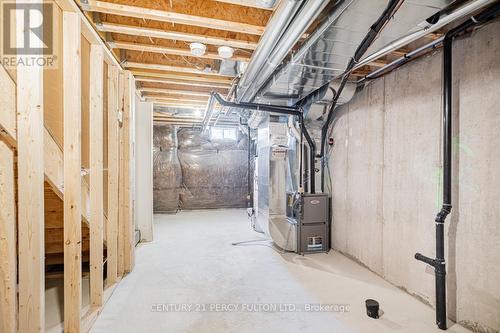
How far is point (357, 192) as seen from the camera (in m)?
→ 3.08

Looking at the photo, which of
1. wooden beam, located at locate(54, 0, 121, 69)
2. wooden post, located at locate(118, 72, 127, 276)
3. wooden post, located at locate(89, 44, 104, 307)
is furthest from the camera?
wooden post, located at locate(118, 72, 127, 276)

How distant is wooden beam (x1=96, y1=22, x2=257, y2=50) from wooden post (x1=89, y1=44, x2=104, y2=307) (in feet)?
0.66

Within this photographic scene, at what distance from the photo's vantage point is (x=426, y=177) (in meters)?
2.19

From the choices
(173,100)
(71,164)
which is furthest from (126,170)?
(173,100)

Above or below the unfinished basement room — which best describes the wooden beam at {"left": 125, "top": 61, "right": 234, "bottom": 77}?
above

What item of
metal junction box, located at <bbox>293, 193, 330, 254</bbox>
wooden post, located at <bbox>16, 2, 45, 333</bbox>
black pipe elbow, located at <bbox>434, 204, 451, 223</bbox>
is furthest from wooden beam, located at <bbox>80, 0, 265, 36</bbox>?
metal junction box, located at <bbox>293, 193, 330, 254</bbox>

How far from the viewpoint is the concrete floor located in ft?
6.06

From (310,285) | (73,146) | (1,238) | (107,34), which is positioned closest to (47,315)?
(1,238)

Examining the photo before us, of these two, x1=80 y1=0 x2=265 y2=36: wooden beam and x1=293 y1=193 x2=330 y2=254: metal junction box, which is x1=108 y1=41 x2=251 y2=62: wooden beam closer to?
x1=80 y1=0 x2=265 y2=36: wooden beam

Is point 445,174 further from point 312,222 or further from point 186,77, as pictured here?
point 186,77

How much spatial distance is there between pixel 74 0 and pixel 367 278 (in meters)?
3.45

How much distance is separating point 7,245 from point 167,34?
1.82 m
